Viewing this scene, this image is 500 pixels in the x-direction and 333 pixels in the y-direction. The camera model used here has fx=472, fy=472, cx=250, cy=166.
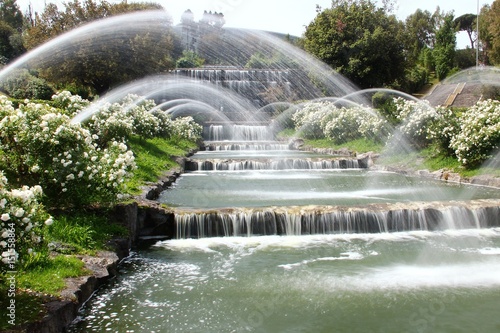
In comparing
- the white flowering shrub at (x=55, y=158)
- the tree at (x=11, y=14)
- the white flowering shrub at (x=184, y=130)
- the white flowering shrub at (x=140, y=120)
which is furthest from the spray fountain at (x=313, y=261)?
the tree at (x=11, y=14)

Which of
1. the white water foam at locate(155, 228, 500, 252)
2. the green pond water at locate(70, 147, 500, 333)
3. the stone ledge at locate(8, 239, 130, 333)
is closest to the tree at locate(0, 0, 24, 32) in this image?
the white water foam at locate(155, 228, 500, 252)

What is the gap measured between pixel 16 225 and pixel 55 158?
405cm

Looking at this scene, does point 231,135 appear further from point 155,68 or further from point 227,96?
point 227,96

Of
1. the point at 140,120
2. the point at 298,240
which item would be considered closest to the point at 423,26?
the point at 140,120

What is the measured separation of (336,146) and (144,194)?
21.0m

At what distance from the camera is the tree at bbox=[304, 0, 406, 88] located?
42.7 metres

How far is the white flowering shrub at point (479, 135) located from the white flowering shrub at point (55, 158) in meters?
14.3

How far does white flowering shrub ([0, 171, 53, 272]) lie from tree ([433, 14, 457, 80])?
7127 cm

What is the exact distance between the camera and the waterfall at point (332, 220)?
40.3ft

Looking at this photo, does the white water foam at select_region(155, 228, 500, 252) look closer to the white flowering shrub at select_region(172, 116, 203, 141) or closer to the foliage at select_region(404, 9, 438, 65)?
the white flowering shrub at select_region(172, 116, 203, 141)

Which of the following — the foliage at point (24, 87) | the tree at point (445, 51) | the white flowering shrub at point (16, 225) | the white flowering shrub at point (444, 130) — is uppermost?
the tree at point (445, 51)

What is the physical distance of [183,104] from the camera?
55.7m

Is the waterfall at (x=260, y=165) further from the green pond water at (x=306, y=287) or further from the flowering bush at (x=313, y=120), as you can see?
the green pond water at (x=306, y=287)

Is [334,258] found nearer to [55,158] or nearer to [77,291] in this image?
[77,291]
